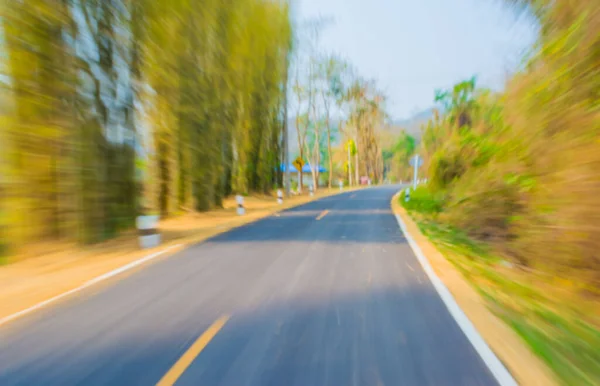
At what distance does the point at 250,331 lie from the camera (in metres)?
5.05

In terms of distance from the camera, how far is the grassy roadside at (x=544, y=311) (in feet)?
14.0

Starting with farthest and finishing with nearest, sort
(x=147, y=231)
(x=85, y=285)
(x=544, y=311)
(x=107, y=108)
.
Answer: (x=107, y=108) < (x=147, y=231) < (x=85, y=285) < (x=544, y=311)

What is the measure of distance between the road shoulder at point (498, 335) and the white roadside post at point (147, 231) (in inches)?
257

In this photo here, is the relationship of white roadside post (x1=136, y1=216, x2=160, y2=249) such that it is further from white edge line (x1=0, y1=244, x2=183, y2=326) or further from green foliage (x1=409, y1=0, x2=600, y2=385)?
green foliage (x1=409, y1=0, x2=600, y2=385)

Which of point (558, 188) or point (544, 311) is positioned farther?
point (558, 188)

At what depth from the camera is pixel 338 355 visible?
4.43m

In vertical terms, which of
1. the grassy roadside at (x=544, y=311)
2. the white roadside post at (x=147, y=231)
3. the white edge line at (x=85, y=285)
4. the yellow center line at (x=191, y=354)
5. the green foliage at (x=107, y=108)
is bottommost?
the grassy roadside at (x=544, y=311)

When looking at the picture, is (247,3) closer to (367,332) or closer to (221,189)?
(221,189)

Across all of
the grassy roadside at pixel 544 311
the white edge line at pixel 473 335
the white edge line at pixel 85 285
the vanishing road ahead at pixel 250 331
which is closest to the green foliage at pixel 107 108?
the white edge line at pixel 85 285

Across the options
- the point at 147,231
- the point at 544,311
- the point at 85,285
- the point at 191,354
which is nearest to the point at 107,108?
the point at 147,231

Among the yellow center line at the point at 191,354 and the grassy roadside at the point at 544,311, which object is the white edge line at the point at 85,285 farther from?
the grassy roadside at the point at 544,311

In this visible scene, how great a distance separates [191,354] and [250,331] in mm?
797

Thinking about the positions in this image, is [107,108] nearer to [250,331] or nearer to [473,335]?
[250,331]

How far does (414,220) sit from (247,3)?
11.4 m
